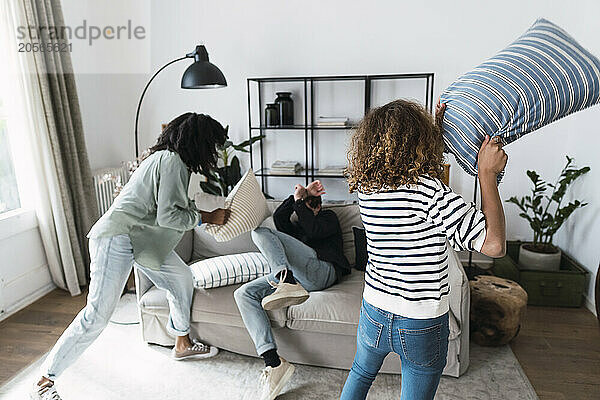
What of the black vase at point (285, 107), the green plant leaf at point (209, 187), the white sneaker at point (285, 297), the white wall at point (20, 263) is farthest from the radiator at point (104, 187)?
the white sneaker at point (285, 297)

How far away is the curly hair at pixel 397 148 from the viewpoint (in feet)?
4.16

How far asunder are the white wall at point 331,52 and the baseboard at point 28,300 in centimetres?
101

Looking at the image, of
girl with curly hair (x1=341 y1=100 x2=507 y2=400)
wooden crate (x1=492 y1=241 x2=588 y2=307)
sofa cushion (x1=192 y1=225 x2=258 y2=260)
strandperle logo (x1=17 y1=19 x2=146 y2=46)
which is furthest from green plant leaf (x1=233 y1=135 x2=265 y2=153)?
girl with curly hair (x1=341 y1=100 x2=507 y2=400)

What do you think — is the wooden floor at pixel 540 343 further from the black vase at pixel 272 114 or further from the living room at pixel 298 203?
the black vase at pixel 272 114

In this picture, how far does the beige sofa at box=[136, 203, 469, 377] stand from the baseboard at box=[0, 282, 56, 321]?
3.39 ft

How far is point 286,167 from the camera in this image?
12.5 feet

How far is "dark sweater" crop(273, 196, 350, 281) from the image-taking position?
7.81 ft

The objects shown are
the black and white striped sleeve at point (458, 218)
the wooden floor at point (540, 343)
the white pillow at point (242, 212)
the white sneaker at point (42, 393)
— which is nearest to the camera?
the black and white striped sleeve at point (458, 218)

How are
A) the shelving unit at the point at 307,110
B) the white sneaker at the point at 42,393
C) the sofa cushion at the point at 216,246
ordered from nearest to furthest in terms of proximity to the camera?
the white sneaker at the point at 42,393, the sofa cushion at the point at 216,246, the shelving unit at the point at 307,110

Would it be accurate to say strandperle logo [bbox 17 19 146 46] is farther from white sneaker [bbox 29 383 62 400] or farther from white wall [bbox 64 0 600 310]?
white sneaker [bbox 29 383 62 400]

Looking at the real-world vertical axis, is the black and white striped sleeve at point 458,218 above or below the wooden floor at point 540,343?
above

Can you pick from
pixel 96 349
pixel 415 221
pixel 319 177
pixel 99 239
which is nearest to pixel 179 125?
pixel 99 239

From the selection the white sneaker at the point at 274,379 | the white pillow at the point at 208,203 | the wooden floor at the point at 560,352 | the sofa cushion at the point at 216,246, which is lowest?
the wooden floor at the point at 560,352

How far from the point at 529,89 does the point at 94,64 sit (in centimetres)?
337
